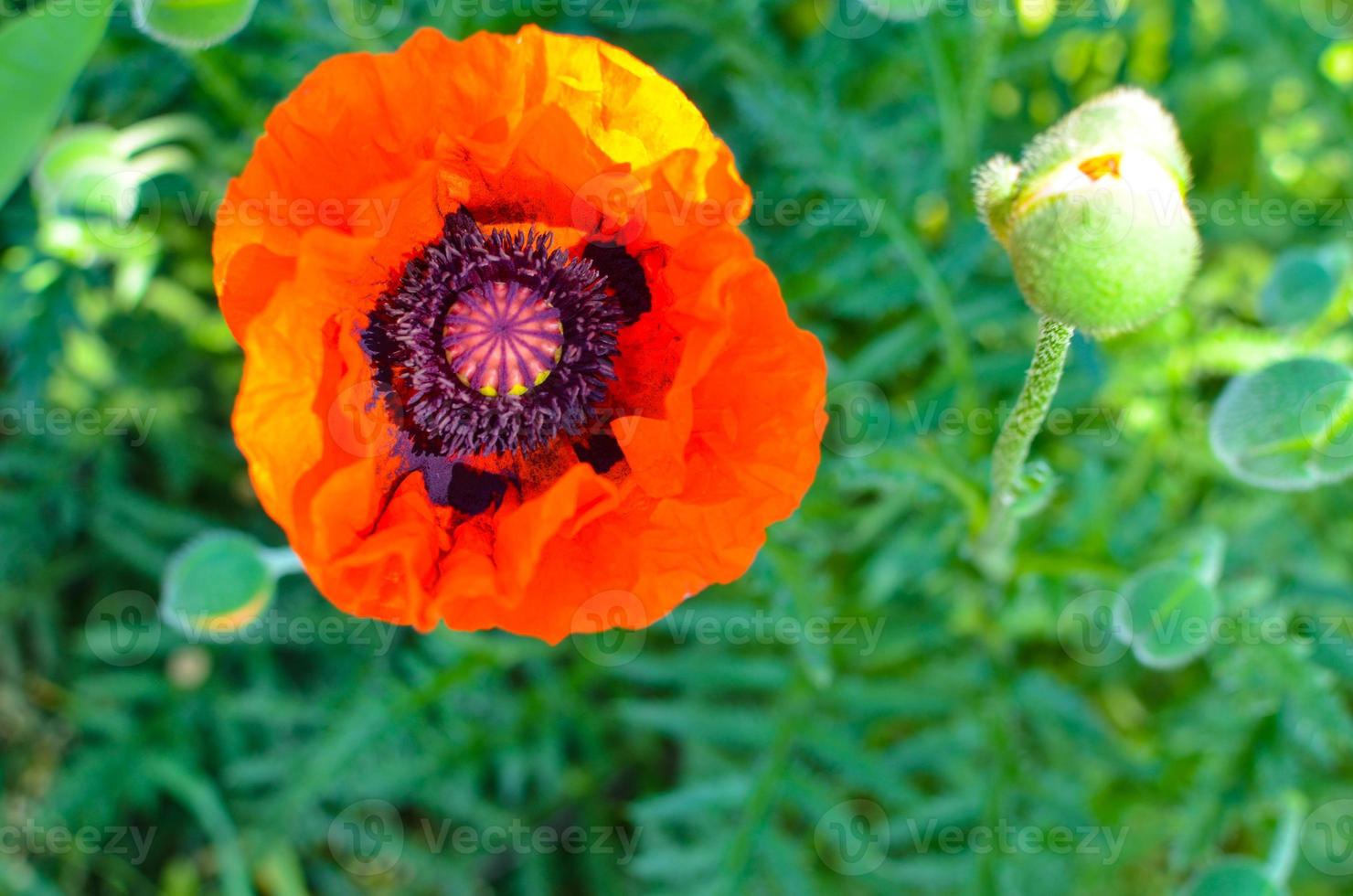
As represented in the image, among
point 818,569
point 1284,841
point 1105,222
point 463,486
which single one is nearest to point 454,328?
point 463,486

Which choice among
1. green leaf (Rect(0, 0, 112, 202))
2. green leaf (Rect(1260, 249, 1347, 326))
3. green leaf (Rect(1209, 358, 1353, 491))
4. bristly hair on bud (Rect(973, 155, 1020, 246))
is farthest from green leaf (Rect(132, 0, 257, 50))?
green leaf (Rect(1260, 249, 1347, 326))

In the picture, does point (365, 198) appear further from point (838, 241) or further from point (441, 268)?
point (838, 241)

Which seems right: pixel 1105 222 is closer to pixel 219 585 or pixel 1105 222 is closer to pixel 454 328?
pixel 454 328

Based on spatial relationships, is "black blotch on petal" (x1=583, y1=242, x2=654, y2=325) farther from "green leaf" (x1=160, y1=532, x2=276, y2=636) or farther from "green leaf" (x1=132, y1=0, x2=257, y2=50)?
"green leaf" (x1=160, y1=532, x2=276, y2=636)

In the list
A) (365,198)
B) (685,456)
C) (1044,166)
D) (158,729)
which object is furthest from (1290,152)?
(158,729)

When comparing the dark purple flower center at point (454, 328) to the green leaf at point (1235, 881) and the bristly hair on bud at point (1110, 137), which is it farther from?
the green leaf at point (1235, 881)

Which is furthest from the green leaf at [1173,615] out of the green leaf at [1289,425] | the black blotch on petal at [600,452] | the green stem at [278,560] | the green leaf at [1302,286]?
the green stem at [278,560]

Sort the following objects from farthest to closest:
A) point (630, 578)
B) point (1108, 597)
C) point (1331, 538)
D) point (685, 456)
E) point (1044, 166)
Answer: point (1331, 538) < point (1108, 597) < point (685, 456) < point (630, 578) < point (1044, 166)
